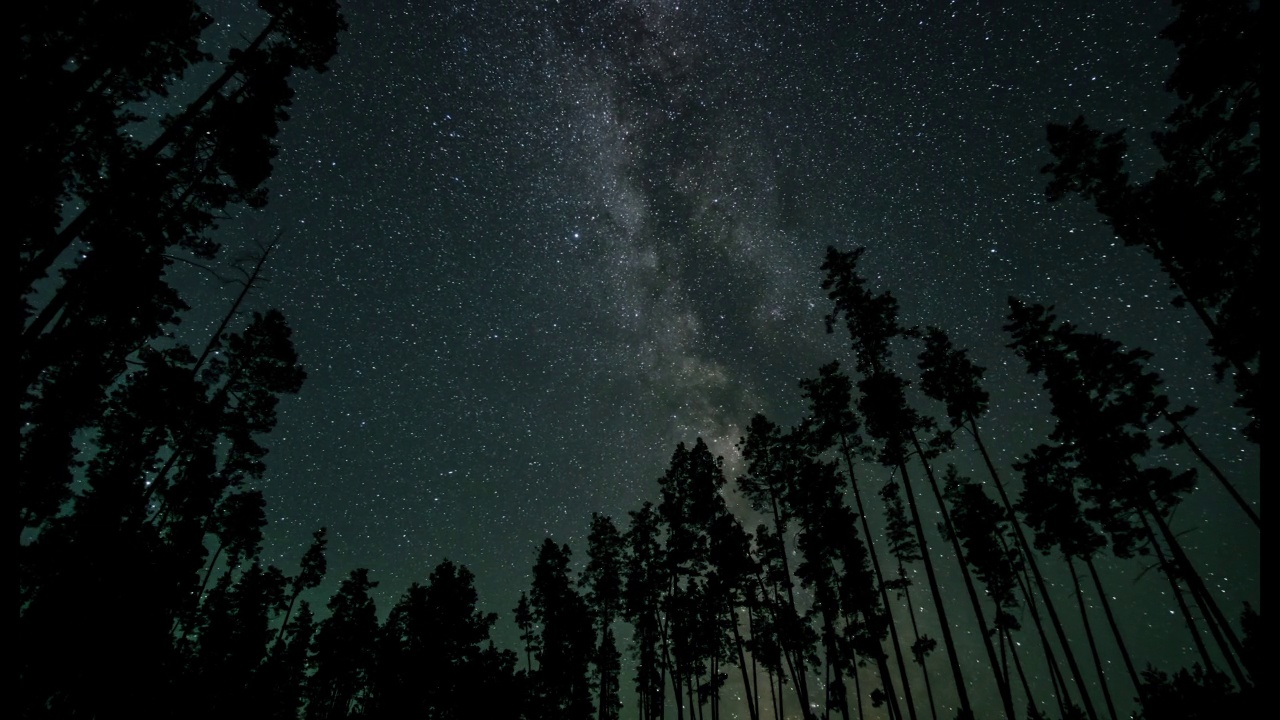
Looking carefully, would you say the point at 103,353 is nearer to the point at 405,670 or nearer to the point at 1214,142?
the point at 405,670

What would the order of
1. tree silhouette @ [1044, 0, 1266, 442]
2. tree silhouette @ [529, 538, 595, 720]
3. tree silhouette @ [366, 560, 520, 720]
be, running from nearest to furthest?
tree silhouette @ [1044, 0, 1266, 442] → tree silhouette @ [366, 560, 520, 720] → tree silhouette @ [529, 538, 595, 720]

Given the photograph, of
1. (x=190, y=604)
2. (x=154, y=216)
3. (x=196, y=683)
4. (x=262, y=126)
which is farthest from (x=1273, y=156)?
(x=196, y=683)

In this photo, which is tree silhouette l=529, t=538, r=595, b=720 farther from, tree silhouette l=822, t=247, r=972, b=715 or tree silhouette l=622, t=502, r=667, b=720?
tree silhouette l=822, t=247, r=972, b=715

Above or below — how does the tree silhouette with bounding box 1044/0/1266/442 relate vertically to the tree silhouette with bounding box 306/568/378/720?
above

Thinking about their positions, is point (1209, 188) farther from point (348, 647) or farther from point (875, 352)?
point (348, 647)

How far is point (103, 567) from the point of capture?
1703 centimetres

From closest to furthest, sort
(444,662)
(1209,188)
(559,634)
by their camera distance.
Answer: (1209,188) < (444,662) < (559,634)

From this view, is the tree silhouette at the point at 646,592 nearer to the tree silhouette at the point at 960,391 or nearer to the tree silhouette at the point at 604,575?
the tree silhouette at the point at 604,575

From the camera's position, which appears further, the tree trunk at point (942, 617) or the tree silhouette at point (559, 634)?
the tree silhouette at point (559, 634)

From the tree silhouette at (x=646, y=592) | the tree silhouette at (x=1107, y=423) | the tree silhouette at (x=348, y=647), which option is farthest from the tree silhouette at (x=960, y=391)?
the tree silhouette at (x=348, y=647)

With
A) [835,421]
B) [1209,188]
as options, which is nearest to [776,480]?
[835,421]

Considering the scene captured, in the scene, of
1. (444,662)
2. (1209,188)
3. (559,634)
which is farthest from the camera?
(559,634)

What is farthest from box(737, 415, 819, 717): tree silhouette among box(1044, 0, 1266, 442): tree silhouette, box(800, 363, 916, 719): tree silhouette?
box(1044, 0, 1266, 442): tree silhouette

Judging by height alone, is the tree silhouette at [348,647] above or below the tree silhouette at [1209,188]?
below
